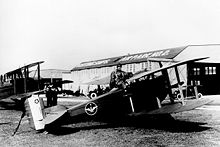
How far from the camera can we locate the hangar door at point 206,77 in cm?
2712

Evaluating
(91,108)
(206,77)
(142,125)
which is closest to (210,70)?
(206,77)

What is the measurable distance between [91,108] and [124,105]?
1.07 metres

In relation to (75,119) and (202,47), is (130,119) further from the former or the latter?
(202,47)

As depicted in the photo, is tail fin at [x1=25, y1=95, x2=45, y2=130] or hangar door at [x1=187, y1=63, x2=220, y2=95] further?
hangar door at [x1=187, y1=63, x2=220, y2=95]

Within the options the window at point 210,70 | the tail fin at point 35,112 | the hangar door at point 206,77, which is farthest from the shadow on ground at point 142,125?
the window at point 210,70

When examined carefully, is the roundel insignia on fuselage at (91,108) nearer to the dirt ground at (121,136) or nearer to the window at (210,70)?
the dirt ground at (121,136)

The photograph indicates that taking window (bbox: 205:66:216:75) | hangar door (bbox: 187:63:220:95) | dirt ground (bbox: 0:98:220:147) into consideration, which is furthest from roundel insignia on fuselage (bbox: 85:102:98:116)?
window (bbox: 205:66:216:75)

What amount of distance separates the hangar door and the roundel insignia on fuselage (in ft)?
68.7

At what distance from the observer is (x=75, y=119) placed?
24.0 ft

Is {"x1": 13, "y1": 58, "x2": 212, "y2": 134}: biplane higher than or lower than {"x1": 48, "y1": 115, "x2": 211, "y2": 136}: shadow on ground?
higher

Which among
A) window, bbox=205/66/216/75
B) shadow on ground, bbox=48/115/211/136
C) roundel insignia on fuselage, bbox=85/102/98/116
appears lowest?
shadow on ground, bbox=48/115/211/136

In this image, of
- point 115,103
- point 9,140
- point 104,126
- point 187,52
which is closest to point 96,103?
point 115,103

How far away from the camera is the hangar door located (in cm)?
2712

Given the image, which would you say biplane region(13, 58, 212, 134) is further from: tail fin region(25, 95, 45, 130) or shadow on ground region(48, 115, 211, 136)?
shadow on ground region(48, 115, 211, 136)
